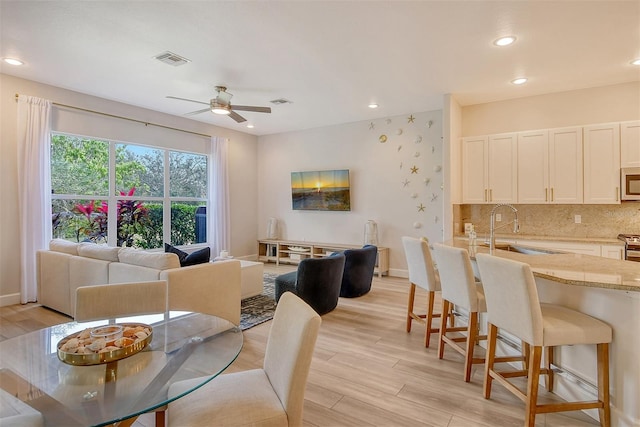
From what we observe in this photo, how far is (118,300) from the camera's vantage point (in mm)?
2109

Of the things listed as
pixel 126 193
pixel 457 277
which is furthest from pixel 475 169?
pixel 126 193

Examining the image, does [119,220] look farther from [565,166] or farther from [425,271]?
[565,166]

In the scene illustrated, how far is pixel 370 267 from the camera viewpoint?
4930 mm

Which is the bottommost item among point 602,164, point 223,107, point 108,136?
point 602,164

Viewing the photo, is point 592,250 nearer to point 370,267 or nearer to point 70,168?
point 370,267

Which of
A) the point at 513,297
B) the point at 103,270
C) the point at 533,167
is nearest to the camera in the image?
the point at 513,297

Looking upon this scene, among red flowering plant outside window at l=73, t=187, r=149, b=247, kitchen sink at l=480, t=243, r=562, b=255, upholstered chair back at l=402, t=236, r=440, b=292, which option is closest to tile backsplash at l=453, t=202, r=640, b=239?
kitchen sink at l=480, t=243, r=562, b=255

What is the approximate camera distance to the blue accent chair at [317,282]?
379 cm

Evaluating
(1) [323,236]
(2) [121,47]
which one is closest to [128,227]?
(2) [121,47]

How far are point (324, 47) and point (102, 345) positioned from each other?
316cm

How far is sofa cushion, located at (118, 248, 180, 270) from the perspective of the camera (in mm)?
3078

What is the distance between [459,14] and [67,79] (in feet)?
15.8

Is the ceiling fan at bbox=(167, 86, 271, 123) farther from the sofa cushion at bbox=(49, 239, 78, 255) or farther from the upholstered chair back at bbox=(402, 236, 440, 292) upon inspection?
the upholstered chair back at bbox=(402, 236, 440, 292)

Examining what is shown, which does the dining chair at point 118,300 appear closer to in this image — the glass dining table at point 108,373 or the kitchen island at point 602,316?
the glass dining table at point 108,373
